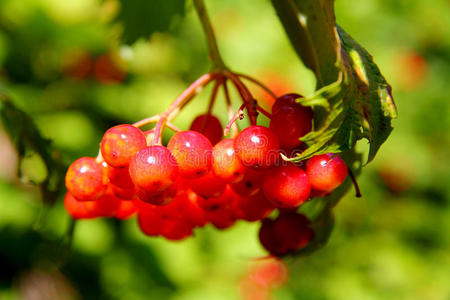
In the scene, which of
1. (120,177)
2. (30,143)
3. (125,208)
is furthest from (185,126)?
(120,177)

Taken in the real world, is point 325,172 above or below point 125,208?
above

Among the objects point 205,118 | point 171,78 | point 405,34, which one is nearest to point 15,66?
point 171,78

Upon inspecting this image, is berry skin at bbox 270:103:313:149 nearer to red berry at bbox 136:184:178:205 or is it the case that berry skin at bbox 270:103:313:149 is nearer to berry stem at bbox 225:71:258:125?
berry stem at bbox 225:71:258:125

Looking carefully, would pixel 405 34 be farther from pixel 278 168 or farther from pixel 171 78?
pixel 278 168

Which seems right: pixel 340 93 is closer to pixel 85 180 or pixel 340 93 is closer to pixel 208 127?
pixel 208 127

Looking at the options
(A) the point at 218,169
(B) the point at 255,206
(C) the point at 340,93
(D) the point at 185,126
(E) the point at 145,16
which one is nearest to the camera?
(C) the point at 340,93

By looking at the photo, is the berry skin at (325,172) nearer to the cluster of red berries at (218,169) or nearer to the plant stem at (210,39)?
the cluster of red berries at (218,169)

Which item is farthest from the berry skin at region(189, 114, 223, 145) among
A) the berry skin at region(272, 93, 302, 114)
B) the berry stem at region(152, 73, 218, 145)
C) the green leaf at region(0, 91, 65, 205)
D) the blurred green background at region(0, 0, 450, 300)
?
the blurred green background at region(0, 0, 450, 300)

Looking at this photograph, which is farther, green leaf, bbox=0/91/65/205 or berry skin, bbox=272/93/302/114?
green leaf, bbox=0/91/65/205
